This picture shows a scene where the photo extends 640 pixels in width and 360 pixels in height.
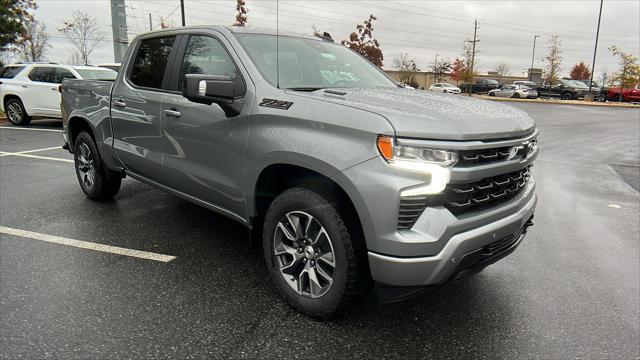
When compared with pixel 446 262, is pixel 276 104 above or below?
above

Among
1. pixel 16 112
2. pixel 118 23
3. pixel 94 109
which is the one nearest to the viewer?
pixel 94 109

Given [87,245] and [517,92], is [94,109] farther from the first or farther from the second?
[517,92]

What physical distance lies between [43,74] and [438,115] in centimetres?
1323

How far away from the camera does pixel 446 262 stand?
2441 millimetres

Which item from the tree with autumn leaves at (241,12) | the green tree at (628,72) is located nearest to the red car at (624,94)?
the green tree at (628,72)

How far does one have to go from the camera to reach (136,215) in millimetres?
5082

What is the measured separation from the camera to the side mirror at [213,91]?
119 inches

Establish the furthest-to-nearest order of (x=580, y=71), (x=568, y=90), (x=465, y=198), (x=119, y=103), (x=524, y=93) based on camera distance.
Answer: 1. (x=580, y=71)
2. (x=524, y=93)
3. (x=568, y=90)
4. (x=119, y=103)
5. (x=465, y=198)

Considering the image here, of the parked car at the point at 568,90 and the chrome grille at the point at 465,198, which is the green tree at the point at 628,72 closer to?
the parked car at the point at 568,90

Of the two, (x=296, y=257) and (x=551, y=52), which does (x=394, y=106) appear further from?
(x=551, y=52)

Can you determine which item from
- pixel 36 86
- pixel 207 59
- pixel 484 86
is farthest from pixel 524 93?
pixel 207 59

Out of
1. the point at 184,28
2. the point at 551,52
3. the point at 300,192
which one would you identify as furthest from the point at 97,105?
the point at 551,52

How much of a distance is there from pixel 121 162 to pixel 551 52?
5661cm

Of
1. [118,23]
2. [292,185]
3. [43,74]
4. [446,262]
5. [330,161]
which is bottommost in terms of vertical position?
[446,262]
